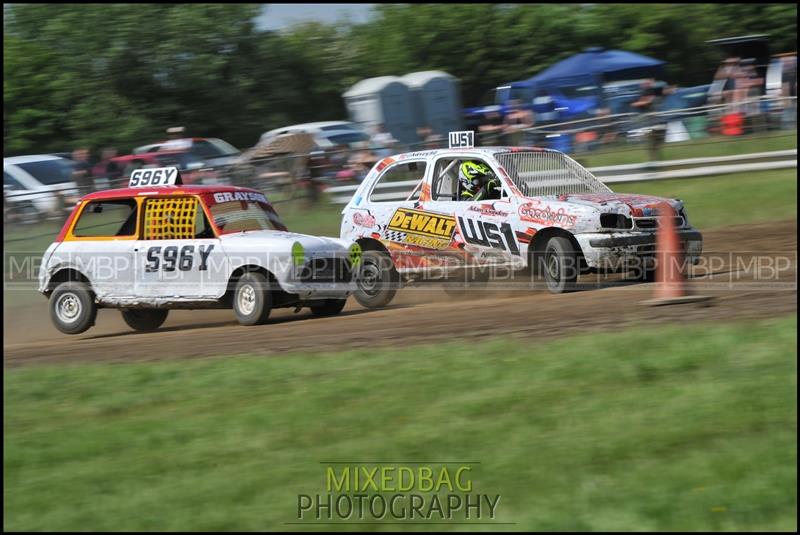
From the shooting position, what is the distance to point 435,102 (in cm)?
3073

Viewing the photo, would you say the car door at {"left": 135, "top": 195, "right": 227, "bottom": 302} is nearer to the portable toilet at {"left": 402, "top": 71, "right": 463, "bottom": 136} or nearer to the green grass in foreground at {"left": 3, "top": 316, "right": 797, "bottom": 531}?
the green grass in foreground at {"left": 3, "top": 316, "right": 797, "bottom": 531}

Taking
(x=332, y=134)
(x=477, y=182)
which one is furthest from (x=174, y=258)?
(x=332, y=134)

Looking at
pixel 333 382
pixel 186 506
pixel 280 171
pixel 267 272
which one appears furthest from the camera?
pixel 280 171

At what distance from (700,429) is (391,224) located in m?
6.98

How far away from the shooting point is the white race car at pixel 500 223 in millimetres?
11289

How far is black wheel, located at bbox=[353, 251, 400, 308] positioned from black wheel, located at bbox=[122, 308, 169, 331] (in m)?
2.48

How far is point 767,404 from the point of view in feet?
20.7

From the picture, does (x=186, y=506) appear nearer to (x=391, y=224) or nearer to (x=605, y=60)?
(x=391, y=224)

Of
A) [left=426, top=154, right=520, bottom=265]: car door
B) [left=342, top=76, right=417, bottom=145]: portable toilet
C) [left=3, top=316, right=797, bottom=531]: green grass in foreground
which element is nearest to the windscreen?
[left=342, top=76, right=417, bottom=145]: portable toilet

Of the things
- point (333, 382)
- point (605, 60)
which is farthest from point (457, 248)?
point (605, 60)

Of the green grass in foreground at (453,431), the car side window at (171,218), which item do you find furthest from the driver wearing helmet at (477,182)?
the green grass in foreground at (453,431)

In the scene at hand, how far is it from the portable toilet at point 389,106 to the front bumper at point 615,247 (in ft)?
60.1

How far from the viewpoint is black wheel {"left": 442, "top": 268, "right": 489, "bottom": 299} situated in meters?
12.2

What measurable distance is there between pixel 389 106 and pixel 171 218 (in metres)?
18.2
